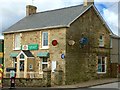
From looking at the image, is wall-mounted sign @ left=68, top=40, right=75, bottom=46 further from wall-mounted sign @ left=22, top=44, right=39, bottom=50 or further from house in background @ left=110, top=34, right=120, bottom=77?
house in background @ left=110, top=34, right=120, bottom=77

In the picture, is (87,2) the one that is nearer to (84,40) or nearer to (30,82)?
(84,40)

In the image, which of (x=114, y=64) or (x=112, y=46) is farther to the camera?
(x=112, y=46)

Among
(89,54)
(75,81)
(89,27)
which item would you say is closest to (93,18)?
(89,27)

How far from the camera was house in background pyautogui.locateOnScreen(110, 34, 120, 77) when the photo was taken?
1362 inches

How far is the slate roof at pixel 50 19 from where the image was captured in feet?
102

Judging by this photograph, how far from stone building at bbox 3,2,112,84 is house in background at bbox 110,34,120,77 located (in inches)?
32.8

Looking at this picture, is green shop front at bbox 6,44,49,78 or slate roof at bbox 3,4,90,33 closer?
slate roof at bbox 3,4,90,33

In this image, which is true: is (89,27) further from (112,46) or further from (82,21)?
(112,46)

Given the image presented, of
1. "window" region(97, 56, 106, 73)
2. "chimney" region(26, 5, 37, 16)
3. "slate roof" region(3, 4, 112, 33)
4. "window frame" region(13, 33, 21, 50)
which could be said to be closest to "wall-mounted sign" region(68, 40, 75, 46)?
"slate roof" region(3, 4, 112, 33)

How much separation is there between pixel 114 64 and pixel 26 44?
33.7 ft

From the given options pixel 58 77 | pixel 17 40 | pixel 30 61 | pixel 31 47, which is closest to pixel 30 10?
pixel 17 40

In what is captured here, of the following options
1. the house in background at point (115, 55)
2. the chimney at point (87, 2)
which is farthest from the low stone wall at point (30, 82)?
the chimney at point (87, 2)

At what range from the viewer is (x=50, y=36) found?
102ft

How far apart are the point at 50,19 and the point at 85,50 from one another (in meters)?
5.43
